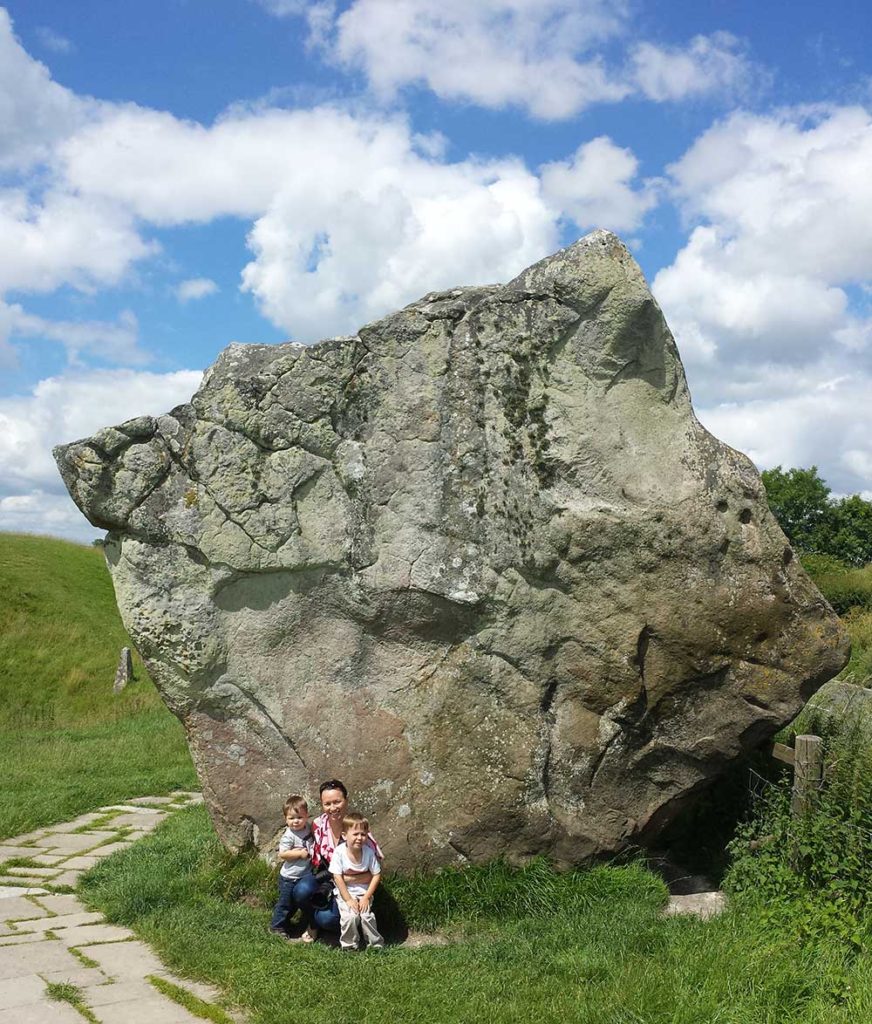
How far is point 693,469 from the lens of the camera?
7074 mm

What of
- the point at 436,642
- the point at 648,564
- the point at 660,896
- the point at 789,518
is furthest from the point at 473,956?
the point at 789,518

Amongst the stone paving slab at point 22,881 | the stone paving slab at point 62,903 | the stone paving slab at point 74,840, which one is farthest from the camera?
the stone paving slab at point 74,840

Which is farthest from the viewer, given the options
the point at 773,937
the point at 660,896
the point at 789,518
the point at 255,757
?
the point at 789,518

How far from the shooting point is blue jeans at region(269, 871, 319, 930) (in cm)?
666

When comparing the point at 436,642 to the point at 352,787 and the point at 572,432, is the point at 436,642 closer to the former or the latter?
the point at 352,787

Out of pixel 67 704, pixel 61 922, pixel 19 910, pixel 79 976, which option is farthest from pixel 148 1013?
pixel 67 704

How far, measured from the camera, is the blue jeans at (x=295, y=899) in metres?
6.66

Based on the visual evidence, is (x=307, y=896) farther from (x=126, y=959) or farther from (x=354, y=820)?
(x=126, y=959)

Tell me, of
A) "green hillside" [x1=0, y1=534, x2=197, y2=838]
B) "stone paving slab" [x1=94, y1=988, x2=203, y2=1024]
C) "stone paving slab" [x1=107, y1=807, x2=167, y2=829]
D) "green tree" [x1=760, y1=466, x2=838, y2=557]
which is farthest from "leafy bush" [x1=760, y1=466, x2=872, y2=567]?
"stone paving slab" [x1=94, y1=988, x2=203, y2=1024]

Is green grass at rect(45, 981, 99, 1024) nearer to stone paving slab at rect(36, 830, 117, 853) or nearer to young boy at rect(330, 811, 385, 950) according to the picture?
young boy at rect(330, 811, 385, 950)

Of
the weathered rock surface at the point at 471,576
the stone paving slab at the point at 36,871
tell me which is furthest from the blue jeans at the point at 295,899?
the stone paving slab at the point at 36,871

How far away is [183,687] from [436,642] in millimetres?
1941

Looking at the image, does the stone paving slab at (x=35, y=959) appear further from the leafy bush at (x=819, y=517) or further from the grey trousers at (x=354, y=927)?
the leafy bush at (x=819, y=517)

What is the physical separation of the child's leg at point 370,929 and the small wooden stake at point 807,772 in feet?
9.80
